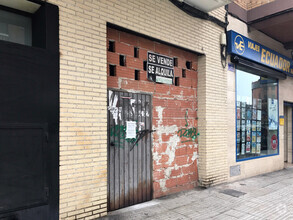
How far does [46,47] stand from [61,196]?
2255 millimetres

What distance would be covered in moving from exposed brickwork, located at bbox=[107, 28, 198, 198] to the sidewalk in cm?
42

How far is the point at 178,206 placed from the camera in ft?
15.2

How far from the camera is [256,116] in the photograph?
25.8 feet

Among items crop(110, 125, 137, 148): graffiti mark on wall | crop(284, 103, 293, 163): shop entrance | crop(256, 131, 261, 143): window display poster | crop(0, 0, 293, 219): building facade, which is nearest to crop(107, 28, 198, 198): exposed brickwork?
crop(0, 0, 293, 219): building facade

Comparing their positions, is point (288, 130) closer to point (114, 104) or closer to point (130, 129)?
point (130, 129)

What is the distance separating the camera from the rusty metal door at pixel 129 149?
4.40 m

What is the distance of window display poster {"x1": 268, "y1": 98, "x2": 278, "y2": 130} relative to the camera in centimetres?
849

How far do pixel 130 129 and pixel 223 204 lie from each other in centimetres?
248

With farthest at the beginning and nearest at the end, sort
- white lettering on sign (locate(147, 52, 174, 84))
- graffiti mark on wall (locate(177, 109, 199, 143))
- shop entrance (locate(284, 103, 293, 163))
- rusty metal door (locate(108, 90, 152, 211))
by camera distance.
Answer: shop entrance (locate(284, 103, 293, 163)) → graffiti mark on wall (locate(177, 109, 199, 143)) → white lettering on sign (locate(147, 52, 174, 84)) → rusty metal door (locate(108, 90, 152, 211))

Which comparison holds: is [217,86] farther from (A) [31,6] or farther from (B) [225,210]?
(A) [31,6]

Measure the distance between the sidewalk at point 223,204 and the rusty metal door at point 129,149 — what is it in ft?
0.90

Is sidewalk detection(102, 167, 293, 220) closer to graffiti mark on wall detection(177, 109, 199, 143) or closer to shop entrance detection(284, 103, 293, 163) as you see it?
graffiti mark on wall detection(177, 109, 199, 143)

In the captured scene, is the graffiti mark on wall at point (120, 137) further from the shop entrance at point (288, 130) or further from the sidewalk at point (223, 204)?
the shop entrance at point (288, 130)

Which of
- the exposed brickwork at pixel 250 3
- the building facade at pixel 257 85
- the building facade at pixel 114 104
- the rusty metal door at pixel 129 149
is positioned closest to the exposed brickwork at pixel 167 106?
the building facade at pixel 114 104
